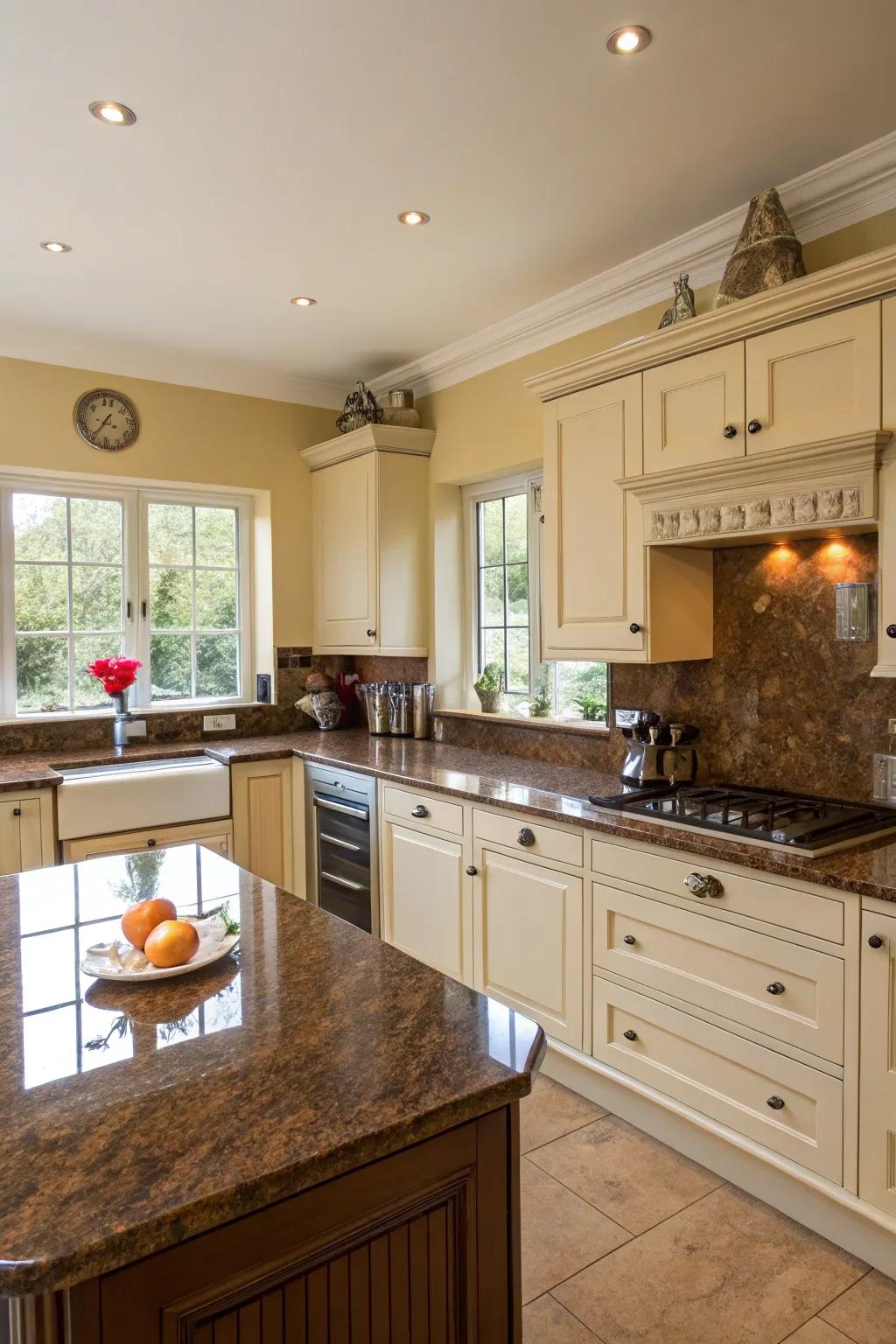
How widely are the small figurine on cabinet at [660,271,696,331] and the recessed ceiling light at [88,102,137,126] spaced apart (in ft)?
5.21

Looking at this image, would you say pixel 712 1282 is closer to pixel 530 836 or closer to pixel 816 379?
pixel 530 836

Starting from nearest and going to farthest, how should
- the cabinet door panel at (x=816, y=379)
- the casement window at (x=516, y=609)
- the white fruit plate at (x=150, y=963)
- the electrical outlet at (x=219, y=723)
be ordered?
the white fruit plate at (x=150, y=963) < the cabinet door panel at (x=816, y=379) < the casement window at (x=516, y=609) < the electrical outlet at (x=219, y=723)

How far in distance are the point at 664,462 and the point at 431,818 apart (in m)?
1.45

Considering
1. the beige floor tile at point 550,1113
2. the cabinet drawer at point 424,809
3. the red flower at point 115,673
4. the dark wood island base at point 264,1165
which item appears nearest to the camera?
the dark wood island base at point 264,1165

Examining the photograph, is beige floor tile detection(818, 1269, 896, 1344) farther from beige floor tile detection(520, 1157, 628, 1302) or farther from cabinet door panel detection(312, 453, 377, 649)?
cabinet door panel detection(312, 453, 377, 649)

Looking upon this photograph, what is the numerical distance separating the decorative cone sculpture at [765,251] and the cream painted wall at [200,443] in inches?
101

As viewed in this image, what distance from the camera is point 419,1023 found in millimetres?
1203

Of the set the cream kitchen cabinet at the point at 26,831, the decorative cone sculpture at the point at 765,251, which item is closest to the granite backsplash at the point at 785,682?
the decorative cone sculpture at the point at 765,251

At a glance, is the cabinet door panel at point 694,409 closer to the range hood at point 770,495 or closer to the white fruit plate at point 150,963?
the range hood at point 770,495

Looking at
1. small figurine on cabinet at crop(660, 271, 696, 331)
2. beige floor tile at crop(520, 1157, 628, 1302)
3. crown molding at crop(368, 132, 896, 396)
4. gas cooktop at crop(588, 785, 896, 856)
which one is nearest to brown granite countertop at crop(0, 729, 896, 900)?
gas cooktop at crop(588, 785, 896, 856)

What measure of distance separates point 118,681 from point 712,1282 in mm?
3117

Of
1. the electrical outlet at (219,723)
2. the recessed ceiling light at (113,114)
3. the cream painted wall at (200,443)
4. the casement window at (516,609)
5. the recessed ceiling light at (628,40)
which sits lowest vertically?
the electrical outlet at (219,723)

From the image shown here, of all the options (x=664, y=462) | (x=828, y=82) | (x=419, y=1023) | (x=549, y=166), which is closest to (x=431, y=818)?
(x=664, y=462)

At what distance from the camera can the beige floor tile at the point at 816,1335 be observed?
67.8 inches
